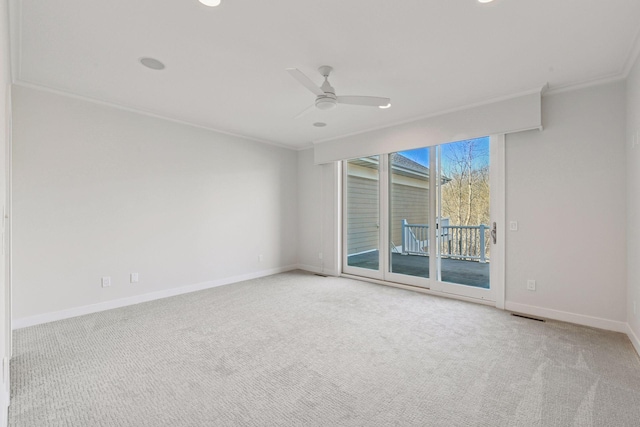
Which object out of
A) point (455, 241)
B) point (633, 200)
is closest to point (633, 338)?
point (633, 200)

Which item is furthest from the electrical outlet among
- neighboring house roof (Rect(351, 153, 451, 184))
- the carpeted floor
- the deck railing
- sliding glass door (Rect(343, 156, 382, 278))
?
sliding glass door (Rect(343, 156, 382, 278))

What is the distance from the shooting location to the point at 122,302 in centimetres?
387

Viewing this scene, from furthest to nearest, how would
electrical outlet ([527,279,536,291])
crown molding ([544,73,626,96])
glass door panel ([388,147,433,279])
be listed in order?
glass door panel ([388,147,433,279]), electrical outlet ([527,279,536,291]), crown molding ([544,73,626,96])

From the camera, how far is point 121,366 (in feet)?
7.85

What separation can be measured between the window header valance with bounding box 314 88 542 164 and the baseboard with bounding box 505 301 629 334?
2.11 m

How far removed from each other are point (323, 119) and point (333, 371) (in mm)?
3376

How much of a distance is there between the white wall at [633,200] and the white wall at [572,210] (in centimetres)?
14

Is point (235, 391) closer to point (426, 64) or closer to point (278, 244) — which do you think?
point (426, 64)

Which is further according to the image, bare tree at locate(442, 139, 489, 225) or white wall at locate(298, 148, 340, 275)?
white wall at locate(298, 148, 340, 275)

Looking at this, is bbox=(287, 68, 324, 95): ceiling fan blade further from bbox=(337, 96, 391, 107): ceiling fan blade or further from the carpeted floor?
the carpeted floor

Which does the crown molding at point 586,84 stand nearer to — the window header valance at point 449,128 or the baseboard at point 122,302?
the window header valance at point 449,128

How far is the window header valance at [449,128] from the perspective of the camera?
3418 mm

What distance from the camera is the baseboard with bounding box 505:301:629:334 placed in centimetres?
305

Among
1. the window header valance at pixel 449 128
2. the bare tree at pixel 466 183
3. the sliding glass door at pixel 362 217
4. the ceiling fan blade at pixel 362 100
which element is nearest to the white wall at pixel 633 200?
the window header valance at pixel 449 128
